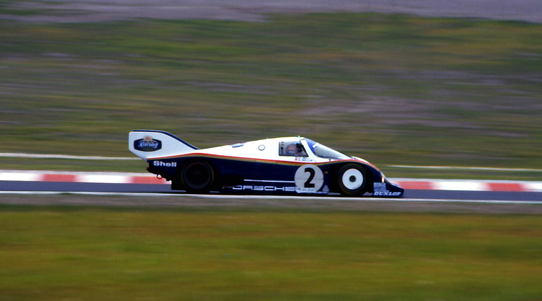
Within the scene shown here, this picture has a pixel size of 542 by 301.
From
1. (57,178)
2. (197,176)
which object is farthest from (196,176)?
(57,178)

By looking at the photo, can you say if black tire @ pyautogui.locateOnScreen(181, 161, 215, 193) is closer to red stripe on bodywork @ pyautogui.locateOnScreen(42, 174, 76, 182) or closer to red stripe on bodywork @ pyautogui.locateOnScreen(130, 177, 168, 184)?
red stripe on bodywork @ pyautogui.locateOnScreen(130, 177, 168, 184)

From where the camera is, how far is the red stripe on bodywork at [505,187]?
11.2 meters

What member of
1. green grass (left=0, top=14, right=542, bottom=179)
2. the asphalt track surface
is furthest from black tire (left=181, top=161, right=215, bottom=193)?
green grass (left=0, top=14, right=542, bottom=179)

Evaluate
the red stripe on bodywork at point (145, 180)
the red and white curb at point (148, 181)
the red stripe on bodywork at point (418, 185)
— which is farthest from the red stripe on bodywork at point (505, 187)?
the red stripe on bodywork at point (145, 180)

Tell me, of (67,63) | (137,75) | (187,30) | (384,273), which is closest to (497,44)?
(187,30)

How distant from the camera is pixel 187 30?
22.7 m

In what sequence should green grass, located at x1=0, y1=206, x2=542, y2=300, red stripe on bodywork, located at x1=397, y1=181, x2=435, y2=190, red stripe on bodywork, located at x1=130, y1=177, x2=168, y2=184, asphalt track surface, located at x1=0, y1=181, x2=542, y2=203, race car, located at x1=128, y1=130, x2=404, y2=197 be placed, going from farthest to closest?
red stripe on bodywork, located at x1=397, y1=181, x2=435, y2=190 → red stripe on bodywork, located at x1=130, y1=177, x2=168, y2=184 → asphalt track surface, located at x1=0, y1=181, x2=542, y2=203 → race car, located at x1=128, y1=130, x2=404, y2=197 → green grass, located at x1=0, y1=206, x2=542, y2=300

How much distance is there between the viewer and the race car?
9.44m

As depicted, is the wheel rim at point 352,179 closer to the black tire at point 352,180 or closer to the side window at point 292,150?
the black tire at point 352,180

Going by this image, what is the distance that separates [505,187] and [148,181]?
6652 millimetres

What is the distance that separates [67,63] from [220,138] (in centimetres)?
802

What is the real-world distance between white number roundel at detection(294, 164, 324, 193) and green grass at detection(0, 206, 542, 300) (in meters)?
1.31

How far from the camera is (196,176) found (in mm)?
9477

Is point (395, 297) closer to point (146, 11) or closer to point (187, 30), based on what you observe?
point (187, 30)
